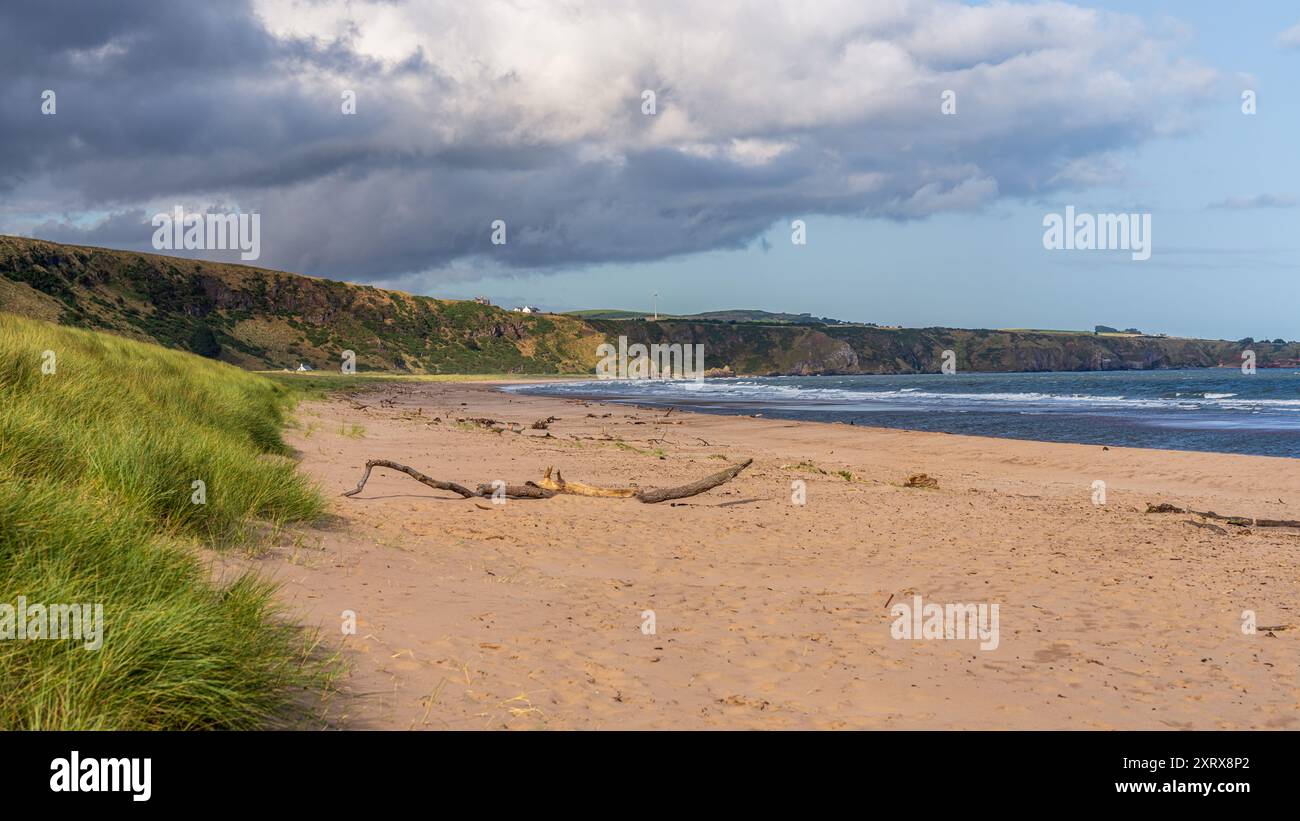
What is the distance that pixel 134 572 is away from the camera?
4.28 m

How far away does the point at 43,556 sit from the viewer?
4.11 m

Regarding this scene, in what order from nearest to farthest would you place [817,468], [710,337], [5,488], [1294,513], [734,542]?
[5,488] → [734,542] → [1294,513] → [817,468] → [710,337]

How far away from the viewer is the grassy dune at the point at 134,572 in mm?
3330

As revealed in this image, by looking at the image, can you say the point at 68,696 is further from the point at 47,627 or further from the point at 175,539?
the point at 175,539

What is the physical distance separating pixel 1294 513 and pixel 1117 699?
11.6 m

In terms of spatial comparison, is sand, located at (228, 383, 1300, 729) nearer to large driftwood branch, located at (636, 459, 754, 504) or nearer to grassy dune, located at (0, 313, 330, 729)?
large driftwood branch, located at (636, 459, 754, 504)

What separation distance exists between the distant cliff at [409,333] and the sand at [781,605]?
274 ft

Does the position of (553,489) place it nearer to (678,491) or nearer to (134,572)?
(678,491)

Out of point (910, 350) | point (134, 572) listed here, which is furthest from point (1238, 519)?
point (910, 350)

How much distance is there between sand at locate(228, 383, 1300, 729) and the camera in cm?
490

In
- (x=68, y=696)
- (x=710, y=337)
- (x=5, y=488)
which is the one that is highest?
(x=710, y=337)

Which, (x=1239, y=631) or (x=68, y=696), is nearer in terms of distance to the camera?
(x=68, y=696)
